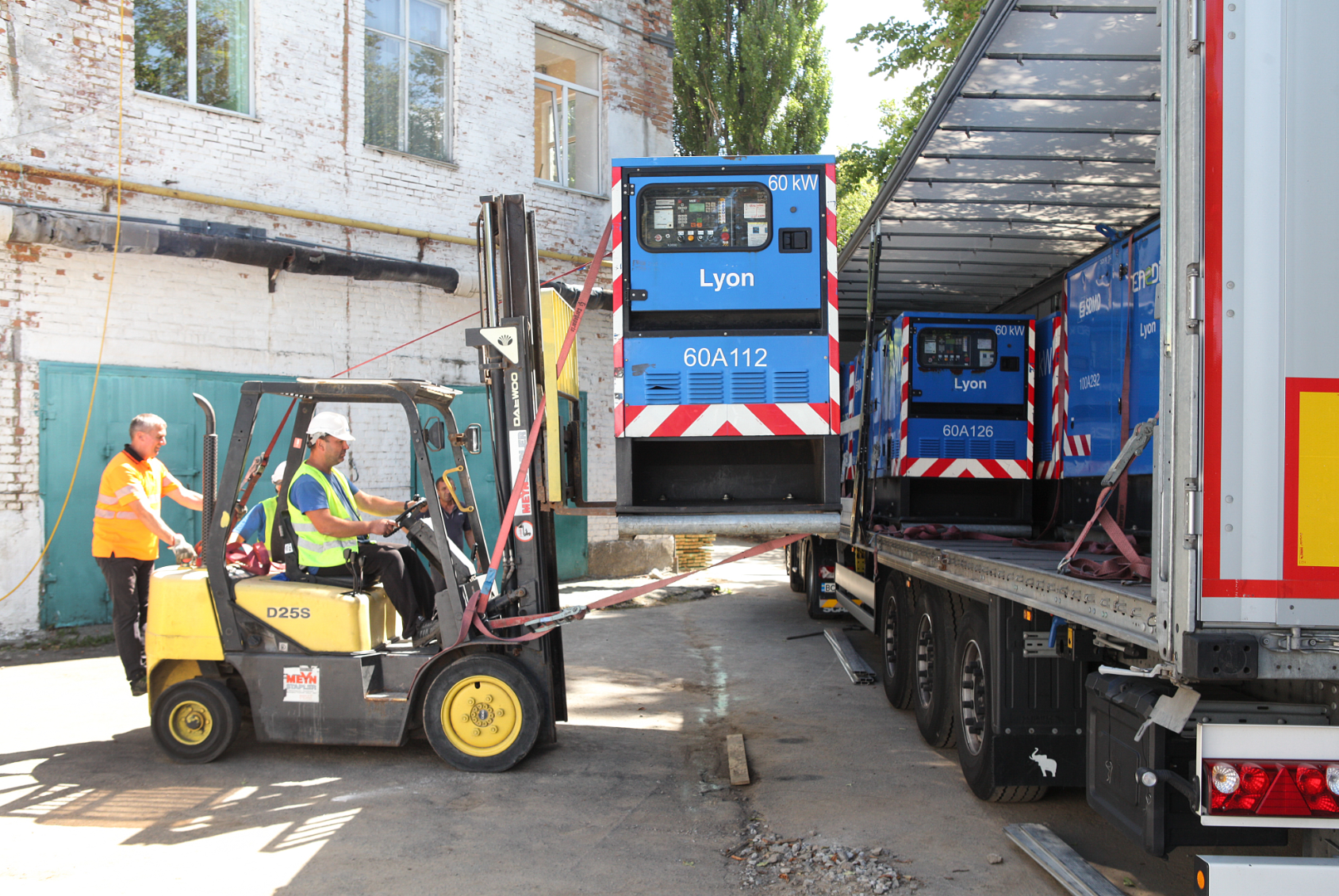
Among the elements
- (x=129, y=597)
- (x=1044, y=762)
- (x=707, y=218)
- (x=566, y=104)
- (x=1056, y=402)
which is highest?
(x=566, y=104)

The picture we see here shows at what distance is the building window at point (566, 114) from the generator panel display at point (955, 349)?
744 centimetres

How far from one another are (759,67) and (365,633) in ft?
61.9

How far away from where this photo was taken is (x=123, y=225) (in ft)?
31.3

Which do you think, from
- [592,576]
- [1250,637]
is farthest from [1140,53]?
[592,576]

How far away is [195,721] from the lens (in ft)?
19.1

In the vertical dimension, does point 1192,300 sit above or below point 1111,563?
above

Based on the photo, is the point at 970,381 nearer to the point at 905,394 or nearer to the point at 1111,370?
the point at 905,394

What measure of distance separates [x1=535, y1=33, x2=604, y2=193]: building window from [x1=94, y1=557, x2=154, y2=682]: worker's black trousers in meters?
8.83

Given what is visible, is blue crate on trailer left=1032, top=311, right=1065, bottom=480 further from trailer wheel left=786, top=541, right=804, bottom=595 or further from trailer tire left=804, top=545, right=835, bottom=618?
trailer wheel left=786, top=541, right=804, bottom=595

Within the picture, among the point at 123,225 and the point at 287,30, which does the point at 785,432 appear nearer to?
the point at 123,225

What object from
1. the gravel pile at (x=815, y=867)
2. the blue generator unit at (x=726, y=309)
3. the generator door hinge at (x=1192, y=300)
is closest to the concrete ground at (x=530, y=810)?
the gravel pile at (x=815, y=867)

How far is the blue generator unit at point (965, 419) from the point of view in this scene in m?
8.64

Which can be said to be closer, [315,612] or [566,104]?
A: [315,612]

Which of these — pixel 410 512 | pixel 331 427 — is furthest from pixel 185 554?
pixel 410 512
